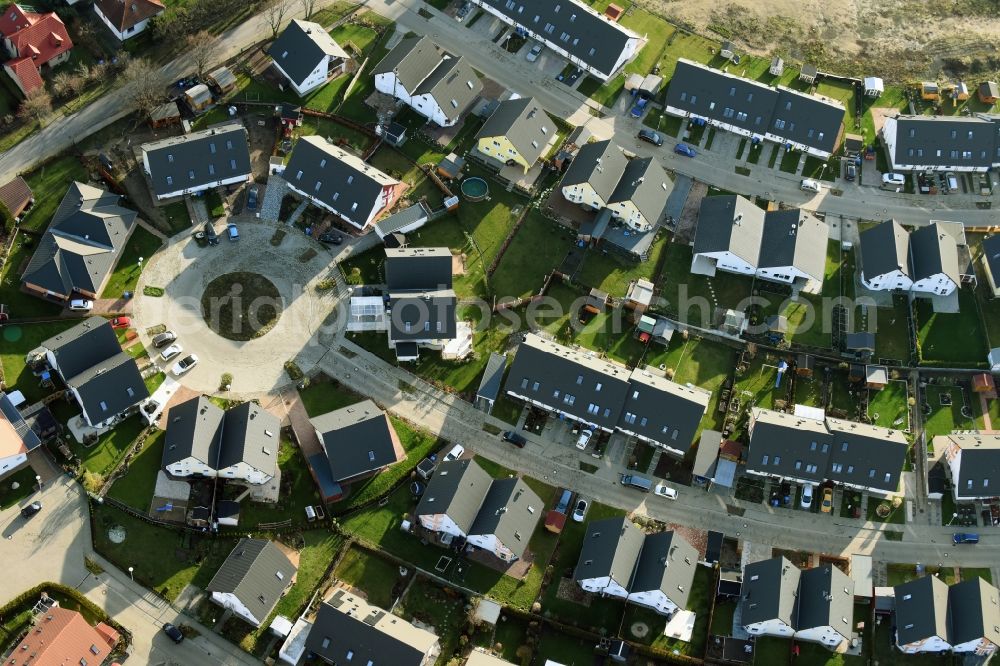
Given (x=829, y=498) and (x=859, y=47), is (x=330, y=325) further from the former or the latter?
(x=859, y=47)

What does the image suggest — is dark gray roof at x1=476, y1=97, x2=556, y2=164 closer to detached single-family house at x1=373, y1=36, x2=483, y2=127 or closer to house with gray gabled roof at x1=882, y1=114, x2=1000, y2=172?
detached single-family house at x1=373, y1=36, x2=483, y2=127

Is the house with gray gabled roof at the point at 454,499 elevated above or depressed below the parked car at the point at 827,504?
below

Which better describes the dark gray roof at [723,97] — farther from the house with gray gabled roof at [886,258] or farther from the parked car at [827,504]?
the parked car at [827,504]

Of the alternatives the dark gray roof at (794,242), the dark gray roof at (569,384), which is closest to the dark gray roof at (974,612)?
the dark gray roof at (569,384)

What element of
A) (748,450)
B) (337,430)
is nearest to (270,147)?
(337,430)

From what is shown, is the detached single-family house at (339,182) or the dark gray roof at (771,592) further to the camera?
the detached single-family house at (339,182)

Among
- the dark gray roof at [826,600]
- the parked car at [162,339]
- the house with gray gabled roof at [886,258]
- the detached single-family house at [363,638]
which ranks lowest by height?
the detached single-family house at [363,638]

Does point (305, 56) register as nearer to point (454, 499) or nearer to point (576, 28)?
point (576, 28)

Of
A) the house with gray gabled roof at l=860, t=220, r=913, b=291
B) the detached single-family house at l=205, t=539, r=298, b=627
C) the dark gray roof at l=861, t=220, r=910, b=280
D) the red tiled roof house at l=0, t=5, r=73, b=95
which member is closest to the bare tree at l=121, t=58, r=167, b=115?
the red tiled roof house at l=0, t=5, r=73, b=95
